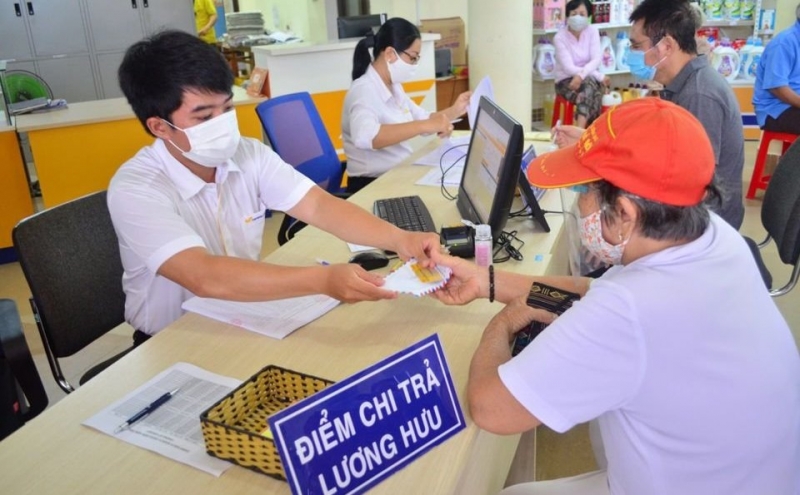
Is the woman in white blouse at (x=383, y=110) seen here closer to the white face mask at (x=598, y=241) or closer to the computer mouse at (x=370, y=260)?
the computer mouse at (x=370, y=260)

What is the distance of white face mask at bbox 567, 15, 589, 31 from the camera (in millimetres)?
5543

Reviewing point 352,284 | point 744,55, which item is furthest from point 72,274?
point 744,55

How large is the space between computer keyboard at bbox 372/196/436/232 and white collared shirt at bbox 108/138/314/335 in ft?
1.09

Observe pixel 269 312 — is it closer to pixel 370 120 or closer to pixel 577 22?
pixel 370 120

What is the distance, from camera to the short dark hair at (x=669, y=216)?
3.18ft

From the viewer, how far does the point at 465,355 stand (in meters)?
1.32

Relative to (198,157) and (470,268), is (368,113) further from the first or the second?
(470,268)

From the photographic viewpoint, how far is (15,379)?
157 centimetres

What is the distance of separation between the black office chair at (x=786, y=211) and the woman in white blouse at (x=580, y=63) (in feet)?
10.8

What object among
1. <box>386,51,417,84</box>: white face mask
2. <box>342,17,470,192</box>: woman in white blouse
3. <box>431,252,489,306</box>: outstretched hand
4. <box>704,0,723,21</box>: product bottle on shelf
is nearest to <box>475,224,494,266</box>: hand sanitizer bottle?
<box>431,252,489,306</box>: outstretched hand

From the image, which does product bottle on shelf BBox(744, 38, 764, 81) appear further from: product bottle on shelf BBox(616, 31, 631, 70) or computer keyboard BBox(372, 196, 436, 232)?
computer keyboard BBox(372, 196, 436, 232)

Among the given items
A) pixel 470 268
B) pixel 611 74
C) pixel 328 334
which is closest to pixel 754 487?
pixel 470 268

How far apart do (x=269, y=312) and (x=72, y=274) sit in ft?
1.83

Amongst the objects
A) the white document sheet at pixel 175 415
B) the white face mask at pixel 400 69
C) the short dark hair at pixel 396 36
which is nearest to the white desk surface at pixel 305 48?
the short dark hair at pixel 396 36
